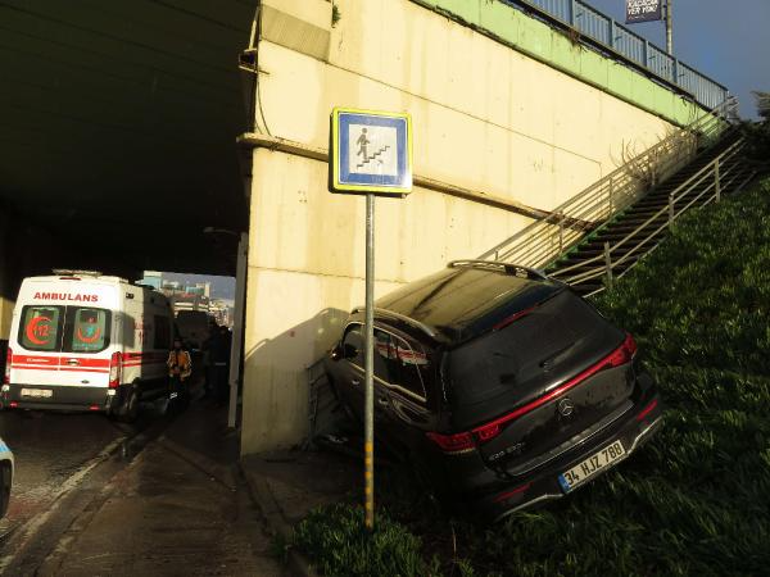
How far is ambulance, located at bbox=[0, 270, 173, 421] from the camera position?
8.88 meters

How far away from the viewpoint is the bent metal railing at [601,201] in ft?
34.8

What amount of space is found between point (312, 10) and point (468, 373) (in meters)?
6.15

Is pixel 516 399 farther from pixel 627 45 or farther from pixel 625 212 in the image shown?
pixel 627 45

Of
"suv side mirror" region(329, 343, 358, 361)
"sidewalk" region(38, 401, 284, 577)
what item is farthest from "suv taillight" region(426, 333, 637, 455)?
"suv side mirror" region(329, 343, 358, 361)

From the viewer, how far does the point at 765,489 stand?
10.4ft

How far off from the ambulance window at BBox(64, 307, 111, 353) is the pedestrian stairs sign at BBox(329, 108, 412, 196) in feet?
22.5

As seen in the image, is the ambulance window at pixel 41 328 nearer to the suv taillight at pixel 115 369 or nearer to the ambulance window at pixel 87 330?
the ambulance window at pixel 87 330

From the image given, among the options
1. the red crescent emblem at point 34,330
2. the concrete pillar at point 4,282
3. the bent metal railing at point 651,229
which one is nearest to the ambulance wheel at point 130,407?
the red crescent emblem at point 34,330

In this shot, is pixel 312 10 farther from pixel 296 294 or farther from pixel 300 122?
pixel 296 294

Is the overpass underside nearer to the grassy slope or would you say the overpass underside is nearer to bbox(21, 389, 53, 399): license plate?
bbox(21, 389, 53, 399): license plate

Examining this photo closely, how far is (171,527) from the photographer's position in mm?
4668

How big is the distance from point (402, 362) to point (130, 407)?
23.4ft

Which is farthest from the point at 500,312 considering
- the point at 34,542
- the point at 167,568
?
the point at 34,542

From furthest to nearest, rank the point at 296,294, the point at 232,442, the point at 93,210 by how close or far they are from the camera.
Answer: the point at 93,210, the point at 232,442, the point at 296,294
